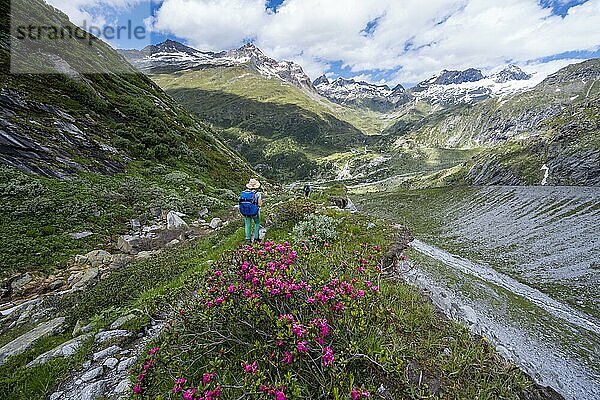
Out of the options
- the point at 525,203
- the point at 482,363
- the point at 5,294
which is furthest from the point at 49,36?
the point at 525,203

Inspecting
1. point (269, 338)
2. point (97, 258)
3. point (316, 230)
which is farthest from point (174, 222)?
point (269, 338)

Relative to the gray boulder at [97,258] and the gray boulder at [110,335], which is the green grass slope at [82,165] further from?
the gray boulder at [110,335]

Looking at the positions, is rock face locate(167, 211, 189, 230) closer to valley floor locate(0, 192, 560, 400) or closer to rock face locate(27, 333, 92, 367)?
valley floor locate(0, 192, 560, 400)

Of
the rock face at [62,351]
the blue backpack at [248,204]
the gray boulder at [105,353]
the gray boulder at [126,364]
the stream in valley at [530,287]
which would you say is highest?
the blue backpack at [248,204]

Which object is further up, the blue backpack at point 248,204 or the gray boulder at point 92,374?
the blue backpack at point 248,204

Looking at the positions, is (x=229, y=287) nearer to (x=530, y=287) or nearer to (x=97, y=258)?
(x=97, y=258)

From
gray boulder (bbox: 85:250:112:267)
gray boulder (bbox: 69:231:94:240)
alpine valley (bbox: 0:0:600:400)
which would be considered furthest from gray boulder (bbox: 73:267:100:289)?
gray boulder (bbox: 69:231:94:240)

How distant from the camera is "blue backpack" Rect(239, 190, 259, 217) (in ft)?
40.3

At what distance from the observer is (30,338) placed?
764cm

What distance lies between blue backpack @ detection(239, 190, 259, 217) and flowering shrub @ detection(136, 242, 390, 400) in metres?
6.32

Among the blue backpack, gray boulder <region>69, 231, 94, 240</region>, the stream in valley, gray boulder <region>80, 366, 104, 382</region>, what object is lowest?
the stream in valley

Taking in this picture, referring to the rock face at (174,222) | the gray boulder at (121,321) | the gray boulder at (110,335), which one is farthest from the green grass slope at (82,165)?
the gray boulder at (110,335)

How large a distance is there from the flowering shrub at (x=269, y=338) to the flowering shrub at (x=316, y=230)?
19.7 feet

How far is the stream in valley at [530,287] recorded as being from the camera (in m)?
10.1
